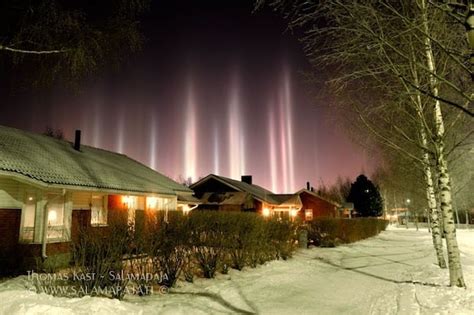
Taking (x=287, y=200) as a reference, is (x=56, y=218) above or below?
below

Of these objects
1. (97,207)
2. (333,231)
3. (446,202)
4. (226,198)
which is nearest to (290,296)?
(446,202)

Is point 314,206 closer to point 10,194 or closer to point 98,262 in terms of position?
point 10,194

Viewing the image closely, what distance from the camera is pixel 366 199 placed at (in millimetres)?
68875

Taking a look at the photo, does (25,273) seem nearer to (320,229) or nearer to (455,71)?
A: (455,71)

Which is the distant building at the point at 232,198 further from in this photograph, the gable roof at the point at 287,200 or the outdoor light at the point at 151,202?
the outdoor light at the point at 151,202

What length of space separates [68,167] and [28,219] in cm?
314

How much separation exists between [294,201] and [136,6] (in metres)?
35.2

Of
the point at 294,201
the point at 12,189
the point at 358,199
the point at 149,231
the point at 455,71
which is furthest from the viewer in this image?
the point at 358,199

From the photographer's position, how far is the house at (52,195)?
11969 mm

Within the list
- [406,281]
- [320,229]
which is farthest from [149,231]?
[320,229]

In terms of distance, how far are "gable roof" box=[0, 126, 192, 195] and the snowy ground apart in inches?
175

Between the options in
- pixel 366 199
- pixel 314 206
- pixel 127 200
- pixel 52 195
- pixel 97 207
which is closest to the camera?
pixel 52 195

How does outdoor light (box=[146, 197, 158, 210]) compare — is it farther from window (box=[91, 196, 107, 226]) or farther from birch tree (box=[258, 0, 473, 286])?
birch tree (box=[258, 0, 473, 286])

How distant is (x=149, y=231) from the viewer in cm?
938
